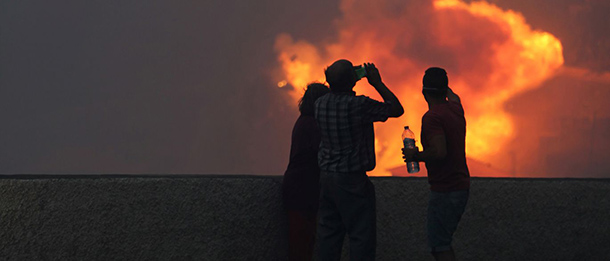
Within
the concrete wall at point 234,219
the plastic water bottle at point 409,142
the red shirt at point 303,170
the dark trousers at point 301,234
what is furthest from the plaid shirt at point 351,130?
the concrete wall at point 234,219

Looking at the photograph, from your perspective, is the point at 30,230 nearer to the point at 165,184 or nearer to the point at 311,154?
the point at 165,184

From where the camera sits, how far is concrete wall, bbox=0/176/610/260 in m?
5.71

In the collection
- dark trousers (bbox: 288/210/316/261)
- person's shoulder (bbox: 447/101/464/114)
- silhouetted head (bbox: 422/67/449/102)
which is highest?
silhouetted head (bbox: 422/67/449/102)

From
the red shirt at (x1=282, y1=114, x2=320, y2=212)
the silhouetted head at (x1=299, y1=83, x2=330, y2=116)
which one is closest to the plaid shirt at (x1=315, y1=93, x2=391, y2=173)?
the silhouetted head at (x1=299, y1=83, x2=330, y2=116)

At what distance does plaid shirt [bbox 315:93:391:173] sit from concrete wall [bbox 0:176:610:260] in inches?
63.2

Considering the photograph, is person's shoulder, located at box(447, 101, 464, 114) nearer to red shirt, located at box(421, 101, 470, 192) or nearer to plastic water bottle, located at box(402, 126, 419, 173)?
red shirt, located at box(421, 101, 470, 192)

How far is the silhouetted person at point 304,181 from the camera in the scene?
17.8 feet

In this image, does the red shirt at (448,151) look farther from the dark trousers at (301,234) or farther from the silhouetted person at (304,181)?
the dark trousers at (301,234)

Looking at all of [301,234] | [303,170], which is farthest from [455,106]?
[301,234]

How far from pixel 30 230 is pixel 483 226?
4043 mm

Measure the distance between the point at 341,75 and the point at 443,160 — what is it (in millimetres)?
884

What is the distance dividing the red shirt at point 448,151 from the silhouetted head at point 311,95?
112 centimetres

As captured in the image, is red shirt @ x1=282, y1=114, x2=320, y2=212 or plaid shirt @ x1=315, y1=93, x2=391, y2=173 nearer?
plaid shirt @ x1=315, y1=93, x2=391, y2=173

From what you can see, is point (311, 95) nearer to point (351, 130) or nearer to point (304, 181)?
point (304, 181)
